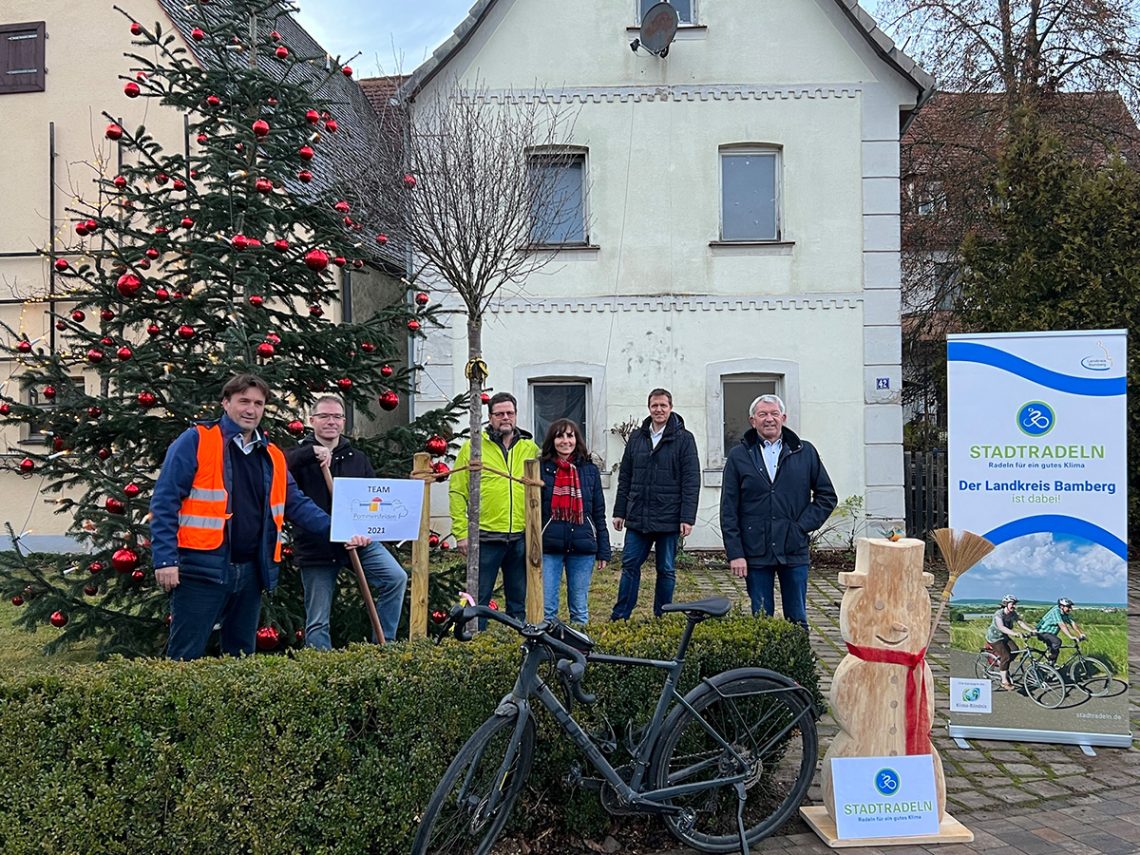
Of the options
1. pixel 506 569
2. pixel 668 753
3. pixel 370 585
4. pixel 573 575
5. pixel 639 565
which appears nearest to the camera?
pixel 668 753

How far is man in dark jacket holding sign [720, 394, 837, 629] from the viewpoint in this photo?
608 centimetres

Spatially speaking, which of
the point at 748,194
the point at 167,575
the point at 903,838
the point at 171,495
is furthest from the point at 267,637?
the point at 748,194

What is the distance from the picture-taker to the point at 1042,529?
17.5 feet

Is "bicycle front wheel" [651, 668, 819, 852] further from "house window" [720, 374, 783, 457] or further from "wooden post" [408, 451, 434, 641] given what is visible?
"house window" [720, 374, 783, 457]

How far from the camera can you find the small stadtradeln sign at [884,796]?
400 centimetres

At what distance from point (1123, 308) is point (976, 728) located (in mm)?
8240

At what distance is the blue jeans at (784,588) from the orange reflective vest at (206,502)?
10.8ft

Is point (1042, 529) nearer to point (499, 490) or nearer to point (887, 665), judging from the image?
point (887, 665)

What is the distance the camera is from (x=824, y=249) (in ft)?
39.7

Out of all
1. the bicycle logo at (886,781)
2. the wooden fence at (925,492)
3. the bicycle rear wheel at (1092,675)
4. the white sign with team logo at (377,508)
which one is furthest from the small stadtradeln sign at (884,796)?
the wooden fence at (925,492)

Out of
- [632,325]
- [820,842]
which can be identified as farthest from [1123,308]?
[820,842]

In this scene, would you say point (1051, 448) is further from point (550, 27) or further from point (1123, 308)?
point (550, 27)

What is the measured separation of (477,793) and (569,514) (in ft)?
10.6

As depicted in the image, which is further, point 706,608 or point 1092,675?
point 1092,675
